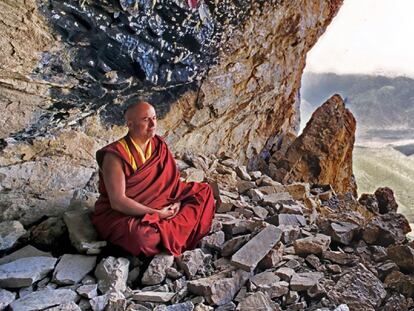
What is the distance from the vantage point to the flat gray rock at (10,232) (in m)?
3.33

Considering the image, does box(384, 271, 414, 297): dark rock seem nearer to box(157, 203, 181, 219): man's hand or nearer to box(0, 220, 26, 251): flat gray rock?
box(157, 203, 181, 219): man's hand

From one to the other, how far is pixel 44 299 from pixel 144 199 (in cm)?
98

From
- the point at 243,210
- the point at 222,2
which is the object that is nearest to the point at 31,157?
the point at 243,210

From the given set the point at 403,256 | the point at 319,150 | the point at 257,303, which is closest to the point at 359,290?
the point at 403,256

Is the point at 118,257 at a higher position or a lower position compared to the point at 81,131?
lower

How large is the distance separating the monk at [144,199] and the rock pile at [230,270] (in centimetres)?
12

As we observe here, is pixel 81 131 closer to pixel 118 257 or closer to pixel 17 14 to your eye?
pixel 17 14

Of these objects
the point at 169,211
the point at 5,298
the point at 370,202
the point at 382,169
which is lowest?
the point at 382,169

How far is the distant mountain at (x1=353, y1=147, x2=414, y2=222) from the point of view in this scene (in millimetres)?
12484

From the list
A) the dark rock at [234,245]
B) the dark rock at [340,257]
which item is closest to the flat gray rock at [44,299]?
the dark rock at [234,245]

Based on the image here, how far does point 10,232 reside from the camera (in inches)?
135

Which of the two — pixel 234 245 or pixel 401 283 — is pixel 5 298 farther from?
pixel 401 283

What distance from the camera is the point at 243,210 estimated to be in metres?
4.08

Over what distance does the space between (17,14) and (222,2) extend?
2.24 meters
